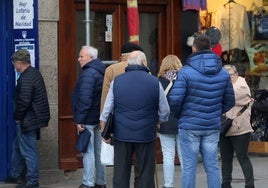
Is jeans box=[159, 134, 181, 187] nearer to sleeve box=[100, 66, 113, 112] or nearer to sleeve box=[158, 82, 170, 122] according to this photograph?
sleeve box=[100, 66, 113, 112]

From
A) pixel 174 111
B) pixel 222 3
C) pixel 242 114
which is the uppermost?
pixel 222 3

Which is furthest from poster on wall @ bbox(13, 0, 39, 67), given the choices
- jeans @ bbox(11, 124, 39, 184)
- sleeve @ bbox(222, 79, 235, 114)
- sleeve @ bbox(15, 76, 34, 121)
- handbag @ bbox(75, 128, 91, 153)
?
sleeve @ bbox(222, 79, 235, 114)

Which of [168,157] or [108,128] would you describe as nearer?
[108,128]

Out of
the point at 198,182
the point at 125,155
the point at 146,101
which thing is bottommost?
the point at 198,182

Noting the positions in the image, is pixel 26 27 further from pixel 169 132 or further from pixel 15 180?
pixel 169 132

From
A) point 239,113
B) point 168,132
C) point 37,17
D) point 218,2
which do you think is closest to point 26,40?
point 37,17

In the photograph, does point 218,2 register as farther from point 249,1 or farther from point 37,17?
point 37,17

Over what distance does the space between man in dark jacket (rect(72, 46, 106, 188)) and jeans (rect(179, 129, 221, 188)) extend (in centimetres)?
172

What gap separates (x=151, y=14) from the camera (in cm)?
1189

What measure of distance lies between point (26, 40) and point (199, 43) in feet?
9.78

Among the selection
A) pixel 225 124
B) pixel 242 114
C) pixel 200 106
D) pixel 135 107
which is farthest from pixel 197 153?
pixel 242 114

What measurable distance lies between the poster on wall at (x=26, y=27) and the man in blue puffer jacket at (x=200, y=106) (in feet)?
9.45

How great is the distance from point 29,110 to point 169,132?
189cm

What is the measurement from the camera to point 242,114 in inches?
368
